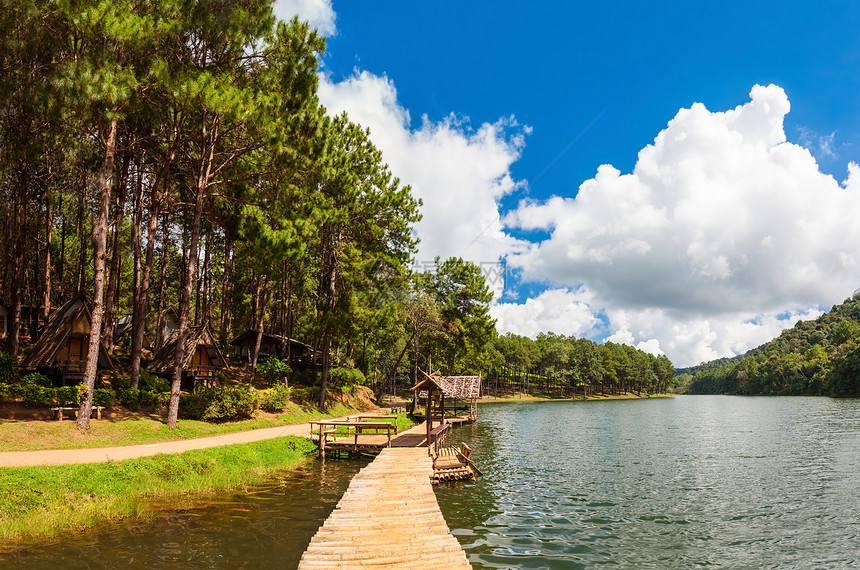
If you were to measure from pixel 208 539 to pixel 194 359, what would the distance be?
23968 mm

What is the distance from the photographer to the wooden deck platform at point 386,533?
29.6ft

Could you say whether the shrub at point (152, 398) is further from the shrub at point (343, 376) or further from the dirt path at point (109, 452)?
the shrub at point (343, 376)

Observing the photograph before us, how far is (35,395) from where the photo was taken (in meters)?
21.9

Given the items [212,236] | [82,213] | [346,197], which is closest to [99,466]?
[346,197]

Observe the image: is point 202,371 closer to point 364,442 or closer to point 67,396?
point 67,396

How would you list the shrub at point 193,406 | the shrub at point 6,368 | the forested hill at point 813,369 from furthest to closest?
1. the forested hill at point 813,369
2. the shrub at point 193,406
3. the shrub at point 6,368

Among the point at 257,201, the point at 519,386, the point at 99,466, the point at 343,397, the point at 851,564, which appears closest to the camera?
the point at 851,564

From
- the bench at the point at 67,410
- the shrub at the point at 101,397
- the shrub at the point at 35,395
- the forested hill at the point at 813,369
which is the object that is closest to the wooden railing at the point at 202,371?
the shrub at the point at 101,397

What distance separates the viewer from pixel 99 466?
50.3 feet

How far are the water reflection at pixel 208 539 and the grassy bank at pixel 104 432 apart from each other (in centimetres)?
810

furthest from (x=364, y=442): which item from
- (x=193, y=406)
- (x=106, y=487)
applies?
(x=106, y=487)

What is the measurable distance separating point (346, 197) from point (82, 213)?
21161 millimetres

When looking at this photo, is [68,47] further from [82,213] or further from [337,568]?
[337,568]

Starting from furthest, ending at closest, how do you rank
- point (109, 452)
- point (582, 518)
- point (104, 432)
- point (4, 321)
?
point (4, 321) < point (104, 432) < point (109, 452) < point (582, 518)
